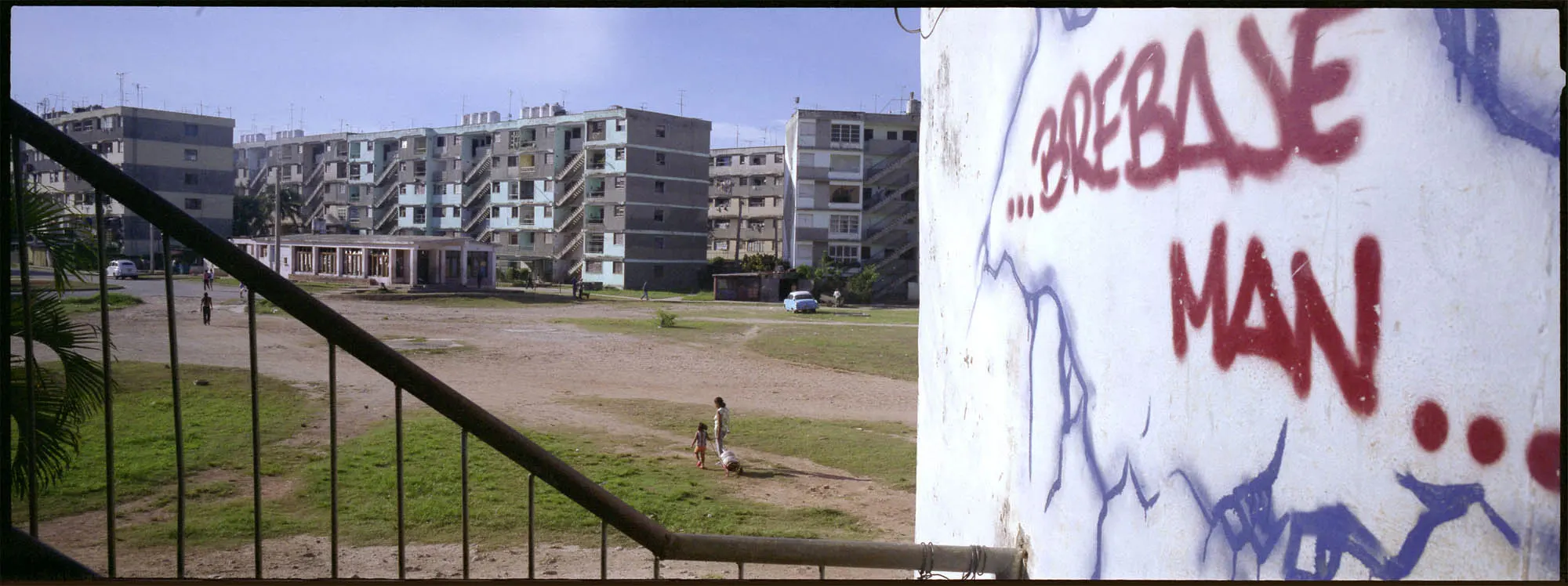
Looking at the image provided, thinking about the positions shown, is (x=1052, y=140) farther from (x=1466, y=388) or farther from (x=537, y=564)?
(x=537, y=564)

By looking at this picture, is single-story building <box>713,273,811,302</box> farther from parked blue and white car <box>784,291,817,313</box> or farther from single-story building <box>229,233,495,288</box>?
single-story building <box>229,233,495,288</box>

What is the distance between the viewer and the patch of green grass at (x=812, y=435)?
1237cm

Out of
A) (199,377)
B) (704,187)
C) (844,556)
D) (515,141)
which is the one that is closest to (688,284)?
(704,187)

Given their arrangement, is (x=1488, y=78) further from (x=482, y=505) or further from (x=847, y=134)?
Answer: (x=847, y=134)

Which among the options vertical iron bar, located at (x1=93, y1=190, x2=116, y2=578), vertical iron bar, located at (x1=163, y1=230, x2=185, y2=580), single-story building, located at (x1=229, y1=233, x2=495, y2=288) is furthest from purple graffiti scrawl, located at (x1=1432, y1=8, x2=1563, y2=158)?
single-story building, located at (x1=229, y1=233, x2=495, y2=288)

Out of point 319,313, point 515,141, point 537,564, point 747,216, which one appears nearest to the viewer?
point 319,313

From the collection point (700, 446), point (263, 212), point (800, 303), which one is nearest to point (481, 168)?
point (800, 303)

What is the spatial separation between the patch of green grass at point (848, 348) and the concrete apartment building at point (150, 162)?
15770 mm

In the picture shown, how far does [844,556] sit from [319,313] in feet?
5.24

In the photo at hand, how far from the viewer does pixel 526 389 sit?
703 inches

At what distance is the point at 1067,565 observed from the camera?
2635 mm

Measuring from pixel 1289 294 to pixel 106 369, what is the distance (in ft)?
8.47

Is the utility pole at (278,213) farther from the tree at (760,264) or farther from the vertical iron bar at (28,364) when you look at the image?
the tree at (760,264)

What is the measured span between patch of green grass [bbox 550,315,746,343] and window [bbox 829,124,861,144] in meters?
20.4
